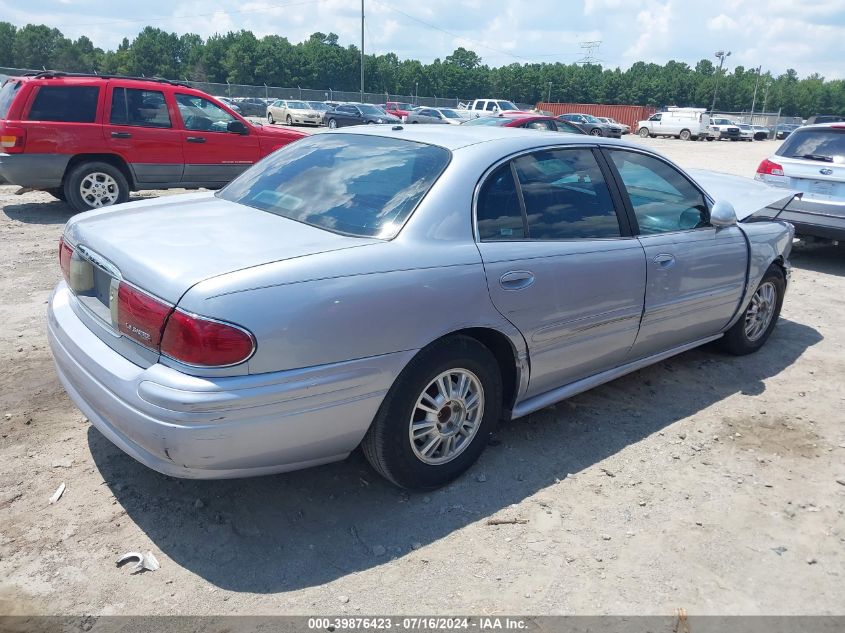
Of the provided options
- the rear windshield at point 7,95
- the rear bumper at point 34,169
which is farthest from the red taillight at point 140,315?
the rear windshield at point 7,95

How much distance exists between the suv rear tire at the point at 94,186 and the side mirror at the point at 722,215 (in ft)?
24.2

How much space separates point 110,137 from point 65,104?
0.66m

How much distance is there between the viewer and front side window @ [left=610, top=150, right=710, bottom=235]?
4070mm

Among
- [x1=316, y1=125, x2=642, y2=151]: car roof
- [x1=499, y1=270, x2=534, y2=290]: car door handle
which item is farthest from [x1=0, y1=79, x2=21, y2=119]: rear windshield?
[x1=499, y1=270, x2=534, y2=290]: car door handle

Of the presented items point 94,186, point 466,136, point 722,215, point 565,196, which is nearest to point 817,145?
point 722,215

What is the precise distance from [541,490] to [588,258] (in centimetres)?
120

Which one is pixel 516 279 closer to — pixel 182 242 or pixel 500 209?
pixel 500 209

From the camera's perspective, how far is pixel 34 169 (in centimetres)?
869

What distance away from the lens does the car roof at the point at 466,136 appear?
11.5 feet

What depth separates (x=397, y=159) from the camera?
3434mm

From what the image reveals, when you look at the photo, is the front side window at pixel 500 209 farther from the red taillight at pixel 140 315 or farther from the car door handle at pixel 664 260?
the red taillight at pixel 140 315

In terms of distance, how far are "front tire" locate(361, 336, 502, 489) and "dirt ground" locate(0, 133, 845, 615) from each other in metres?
0.15

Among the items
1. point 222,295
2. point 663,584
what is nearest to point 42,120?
point 222,295

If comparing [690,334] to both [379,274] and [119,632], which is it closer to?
[379,274]
